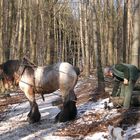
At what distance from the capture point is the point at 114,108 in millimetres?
10820

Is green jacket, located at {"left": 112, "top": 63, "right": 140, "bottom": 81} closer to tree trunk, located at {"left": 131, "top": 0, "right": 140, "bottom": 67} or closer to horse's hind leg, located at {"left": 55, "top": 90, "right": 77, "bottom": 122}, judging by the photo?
tree trunk, located at {"left": 131, "top": 0, "right": 140, "bottom": 67}

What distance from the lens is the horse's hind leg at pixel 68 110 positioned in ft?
34.4

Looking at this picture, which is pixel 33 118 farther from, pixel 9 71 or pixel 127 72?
pixel 127 72

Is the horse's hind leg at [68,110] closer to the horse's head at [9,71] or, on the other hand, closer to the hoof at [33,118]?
the hoof at [33,118]

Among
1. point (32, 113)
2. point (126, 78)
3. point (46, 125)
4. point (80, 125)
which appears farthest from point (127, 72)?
point (32, 113)

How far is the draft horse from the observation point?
34.3 ft

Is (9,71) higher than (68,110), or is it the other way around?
(9,71)

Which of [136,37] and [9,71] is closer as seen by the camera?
[136,37]

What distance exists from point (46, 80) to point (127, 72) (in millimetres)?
→ 2204

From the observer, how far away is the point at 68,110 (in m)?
10.6

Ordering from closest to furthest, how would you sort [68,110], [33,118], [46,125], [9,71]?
[46,125] < [68,110] < [33,118] < [9,71]

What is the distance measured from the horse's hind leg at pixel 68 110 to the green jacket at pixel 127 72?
139 centimetres

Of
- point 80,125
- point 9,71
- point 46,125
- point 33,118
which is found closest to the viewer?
point 80,125

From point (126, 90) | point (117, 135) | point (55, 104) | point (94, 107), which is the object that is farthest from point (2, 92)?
point (117, 135)
